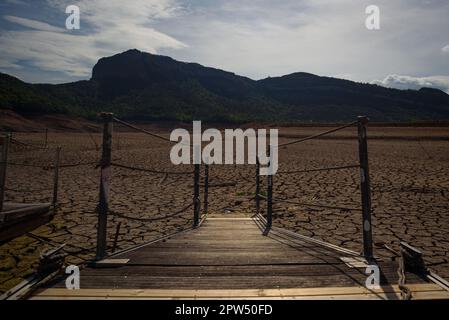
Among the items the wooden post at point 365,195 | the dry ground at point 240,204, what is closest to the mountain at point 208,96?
the dry ground at point 240,204

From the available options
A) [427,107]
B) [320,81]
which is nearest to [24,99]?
[320,81]

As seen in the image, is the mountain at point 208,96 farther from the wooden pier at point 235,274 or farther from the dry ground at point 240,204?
the wooden pier at point 235,274

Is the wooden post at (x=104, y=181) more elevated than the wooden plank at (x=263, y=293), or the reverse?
the wooden post at (x=104, y=181)

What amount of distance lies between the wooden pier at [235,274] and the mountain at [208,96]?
48299 mm

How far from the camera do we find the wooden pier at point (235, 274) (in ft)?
6.10

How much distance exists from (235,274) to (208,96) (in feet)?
266

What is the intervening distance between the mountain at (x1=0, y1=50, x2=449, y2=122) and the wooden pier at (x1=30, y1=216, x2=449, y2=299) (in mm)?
48299

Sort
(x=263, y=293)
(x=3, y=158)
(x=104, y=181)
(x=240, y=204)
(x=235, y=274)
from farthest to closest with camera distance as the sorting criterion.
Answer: (x=240, y=204) < (x=3, y=158) < (x=104, y=181) < (x=235, y=274) < (x=263, y=293)

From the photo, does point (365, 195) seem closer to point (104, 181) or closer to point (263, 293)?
point (263, 293)

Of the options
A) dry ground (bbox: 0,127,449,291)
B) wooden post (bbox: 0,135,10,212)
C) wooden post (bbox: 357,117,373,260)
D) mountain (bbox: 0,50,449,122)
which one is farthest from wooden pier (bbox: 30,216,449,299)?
mountain (bbox: 0,50,449,122)

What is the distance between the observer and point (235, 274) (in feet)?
7.17

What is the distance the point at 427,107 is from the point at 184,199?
104658mm

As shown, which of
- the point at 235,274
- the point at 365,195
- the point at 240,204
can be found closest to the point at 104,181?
the point at 235,274

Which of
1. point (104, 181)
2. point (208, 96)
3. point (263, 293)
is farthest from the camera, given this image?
point (208, 96)
